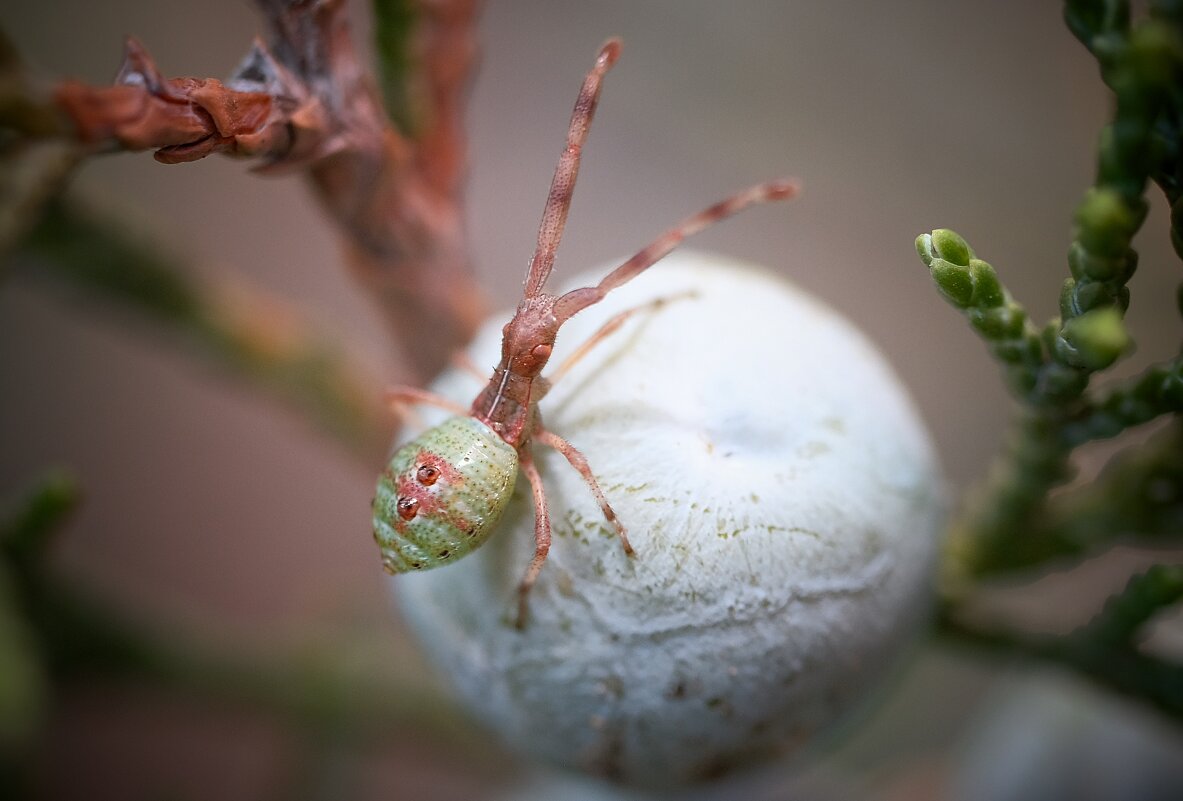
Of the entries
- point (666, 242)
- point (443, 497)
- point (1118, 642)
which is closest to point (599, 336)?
point (666, 242)

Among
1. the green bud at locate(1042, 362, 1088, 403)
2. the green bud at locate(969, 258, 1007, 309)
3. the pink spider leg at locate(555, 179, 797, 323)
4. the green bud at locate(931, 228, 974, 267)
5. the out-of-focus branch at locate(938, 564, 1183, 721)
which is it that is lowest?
the out-of-focus branch at locate(938, 564, 1183, 721)

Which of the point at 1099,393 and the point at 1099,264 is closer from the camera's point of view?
the point at 1099,264

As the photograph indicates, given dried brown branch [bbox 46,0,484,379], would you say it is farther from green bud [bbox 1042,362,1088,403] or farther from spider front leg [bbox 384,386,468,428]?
green bud [bbox 1042,362,1088,403]

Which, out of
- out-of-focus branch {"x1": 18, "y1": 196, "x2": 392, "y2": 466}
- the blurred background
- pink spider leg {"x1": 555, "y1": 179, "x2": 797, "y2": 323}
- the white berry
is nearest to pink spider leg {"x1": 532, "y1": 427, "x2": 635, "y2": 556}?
the white berry

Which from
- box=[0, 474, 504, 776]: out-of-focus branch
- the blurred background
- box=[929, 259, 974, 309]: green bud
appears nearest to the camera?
box=[929, 259, 974, 309]: green bud

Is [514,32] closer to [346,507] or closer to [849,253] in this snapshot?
[849,253]

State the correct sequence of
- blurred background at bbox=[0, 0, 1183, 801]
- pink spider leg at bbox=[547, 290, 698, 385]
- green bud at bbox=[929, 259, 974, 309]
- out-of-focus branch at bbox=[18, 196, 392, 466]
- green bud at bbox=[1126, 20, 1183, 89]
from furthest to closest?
blurred background at bbox=[0, 0, 1183, 801] → out-of-focus branch at bbox=[18, 196, 392, 466] → pink spider leg at bbox=[547, 290, 698, 385] → green bud at bbox=[929, 259, 974, 309] → green bud at bbox=[1126, 20, 1183, 89]

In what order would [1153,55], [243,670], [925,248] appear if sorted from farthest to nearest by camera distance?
[243,670], [925,248], [1153,55]

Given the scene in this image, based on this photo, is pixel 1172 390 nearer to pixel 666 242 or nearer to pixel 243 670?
pixel 666 242

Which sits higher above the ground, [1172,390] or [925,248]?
[925,248]

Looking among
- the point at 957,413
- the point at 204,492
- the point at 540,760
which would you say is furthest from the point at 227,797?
the point at 957,413
